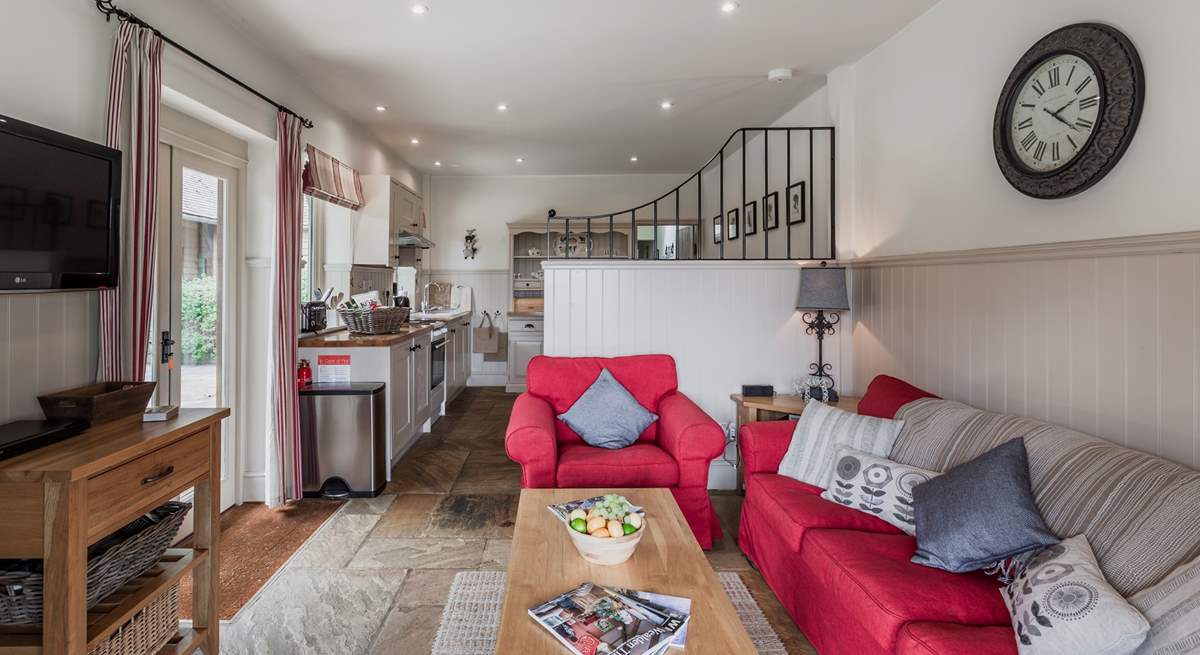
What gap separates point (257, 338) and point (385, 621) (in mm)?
2065

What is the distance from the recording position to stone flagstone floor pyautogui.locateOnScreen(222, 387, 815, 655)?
2.07 m

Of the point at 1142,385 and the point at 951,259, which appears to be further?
the point at 951,259

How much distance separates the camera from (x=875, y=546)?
1.84 meters

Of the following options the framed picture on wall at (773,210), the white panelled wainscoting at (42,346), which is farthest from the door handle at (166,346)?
the framed picture on wall at (773,210)

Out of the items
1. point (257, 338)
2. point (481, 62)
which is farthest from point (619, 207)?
point (257, 338)

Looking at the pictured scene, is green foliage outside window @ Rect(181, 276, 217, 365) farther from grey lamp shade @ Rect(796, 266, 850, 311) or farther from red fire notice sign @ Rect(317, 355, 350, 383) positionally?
grey lamp shade @ Rect(796, 266, 850, 311)

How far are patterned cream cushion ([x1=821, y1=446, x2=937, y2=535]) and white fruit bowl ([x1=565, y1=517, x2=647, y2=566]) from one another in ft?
3.20

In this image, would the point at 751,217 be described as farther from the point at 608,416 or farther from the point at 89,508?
the point at 89,508

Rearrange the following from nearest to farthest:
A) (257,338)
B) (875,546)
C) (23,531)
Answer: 1. (23,531)
2. (875,546)
3. (257,338)

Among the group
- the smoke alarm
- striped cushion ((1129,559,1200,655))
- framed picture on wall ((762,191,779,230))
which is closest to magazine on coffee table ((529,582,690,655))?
→ striped cushion ((1129,559,1200,655))

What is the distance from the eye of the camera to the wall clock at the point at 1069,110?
1.87m

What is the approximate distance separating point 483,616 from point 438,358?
336 centimetres

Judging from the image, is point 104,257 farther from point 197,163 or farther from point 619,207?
point 619,207

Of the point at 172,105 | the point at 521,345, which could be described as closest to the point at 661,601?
the point at 172,105
